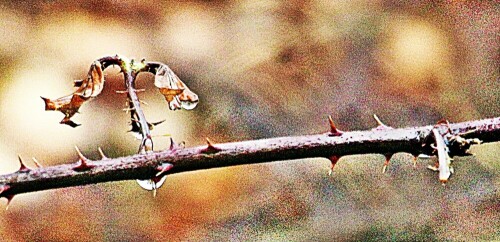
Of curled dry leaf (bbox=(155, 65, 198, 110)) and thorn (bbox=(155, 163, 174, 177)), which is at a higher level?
curled dry leaf (bbox=(155, 65, 198, 110))

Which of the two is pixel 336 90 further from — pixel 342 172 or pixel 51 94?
pixel 51 94

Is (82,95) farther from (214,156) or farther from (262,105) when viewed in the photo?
(262,105)

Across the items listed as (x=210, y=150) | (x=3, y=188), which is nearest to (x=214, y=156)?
(x=210, y=150)

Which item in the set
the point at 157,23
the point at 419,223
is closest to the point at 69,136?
the point at 157,23

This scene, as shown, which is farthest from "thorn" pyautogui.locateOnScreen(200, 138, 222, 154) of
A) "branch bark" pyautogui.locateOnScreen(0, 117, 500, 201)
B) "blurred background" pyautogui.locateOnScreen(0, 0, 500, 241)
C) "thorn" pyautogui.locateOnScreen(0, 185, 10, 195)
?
"blurred background" pyautogui.locateOnScreen(0, 0, 500, 241)

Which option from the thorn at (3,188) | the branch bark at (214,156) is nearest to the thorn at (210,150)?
the branch bark at (214,156)

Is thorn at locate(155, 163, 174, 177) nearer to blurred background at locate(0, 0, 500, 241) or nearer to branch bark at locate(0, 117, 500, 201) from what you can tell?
branch bark at locate(0, 117, 500, 201)
